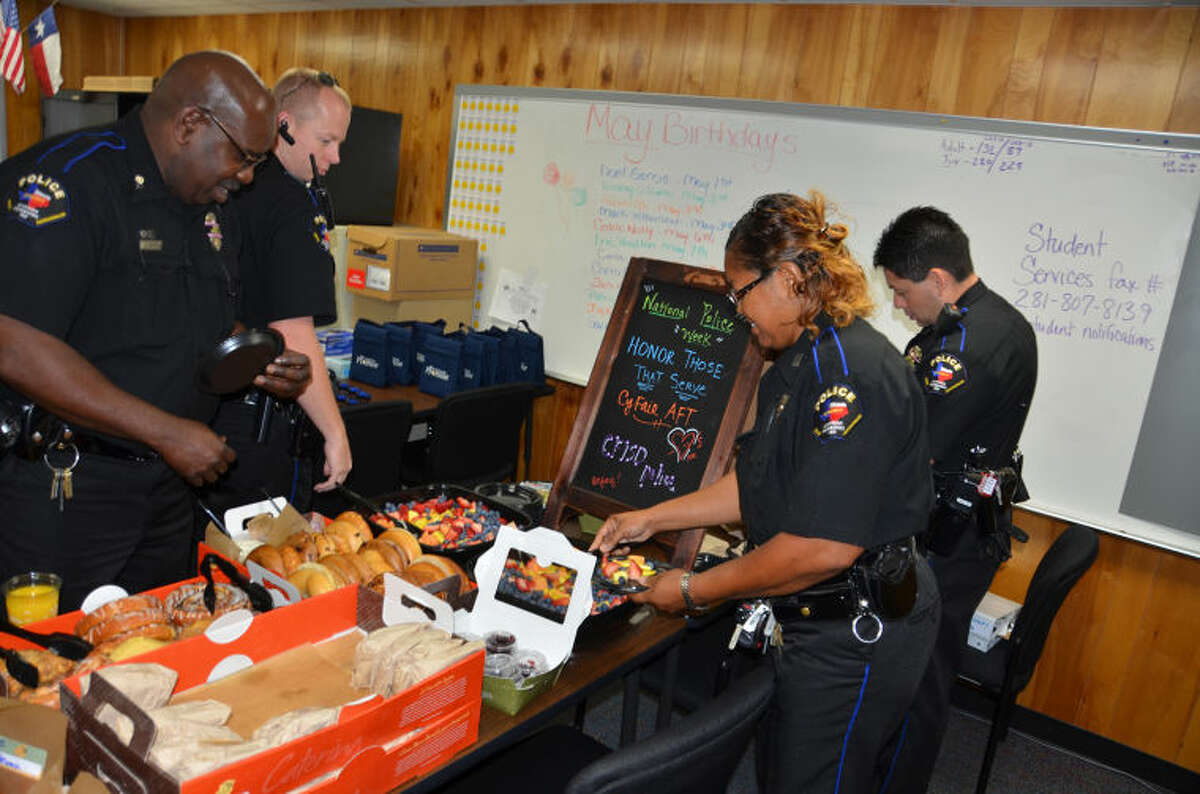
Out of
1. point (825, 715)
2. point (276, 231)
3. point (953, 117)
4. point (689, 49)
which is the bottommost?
point (825, 715)

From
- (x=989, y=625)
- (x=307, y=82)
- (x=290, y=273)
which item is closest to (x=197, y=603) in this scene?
(x=290, y=273)

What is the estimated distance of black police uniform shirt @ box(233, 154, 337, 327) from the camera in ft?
7.24

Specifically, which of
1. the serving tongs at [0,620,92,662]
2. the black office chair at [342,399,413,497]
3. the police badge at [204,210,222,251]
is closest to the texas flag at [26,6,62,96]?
the black office chair at [342,399,413,497]

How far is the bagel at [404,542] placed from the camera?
1786 millimetres

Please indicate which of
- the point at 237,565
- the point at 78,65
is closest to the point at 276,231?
the point at 237,565

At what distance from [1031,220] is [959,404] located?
986 millimetres

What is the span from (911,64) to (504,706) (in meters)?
2.91

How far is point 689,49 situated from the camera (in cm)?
377

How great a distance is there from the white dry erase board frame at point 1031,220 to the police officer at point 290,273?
1.78 meters

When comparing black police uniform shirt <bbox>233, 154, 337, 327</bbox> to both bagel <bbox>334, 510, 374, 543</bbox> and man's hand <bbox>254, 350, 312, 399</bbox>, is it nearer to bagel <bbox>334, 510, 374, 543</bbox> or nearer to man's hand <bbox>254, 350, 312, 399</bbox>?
man's hand <bbox>254, 350, 312, 399</bbox>

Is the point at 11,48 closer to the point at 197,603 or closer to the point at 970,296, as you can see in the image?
the point at 197,603

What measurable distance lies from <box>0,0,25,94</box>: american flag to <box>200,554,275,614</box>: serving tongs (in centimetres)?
359

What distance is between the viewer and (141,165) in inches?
65.8

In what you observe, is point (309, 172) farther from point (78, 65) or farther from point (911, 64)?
point (78, 65)
